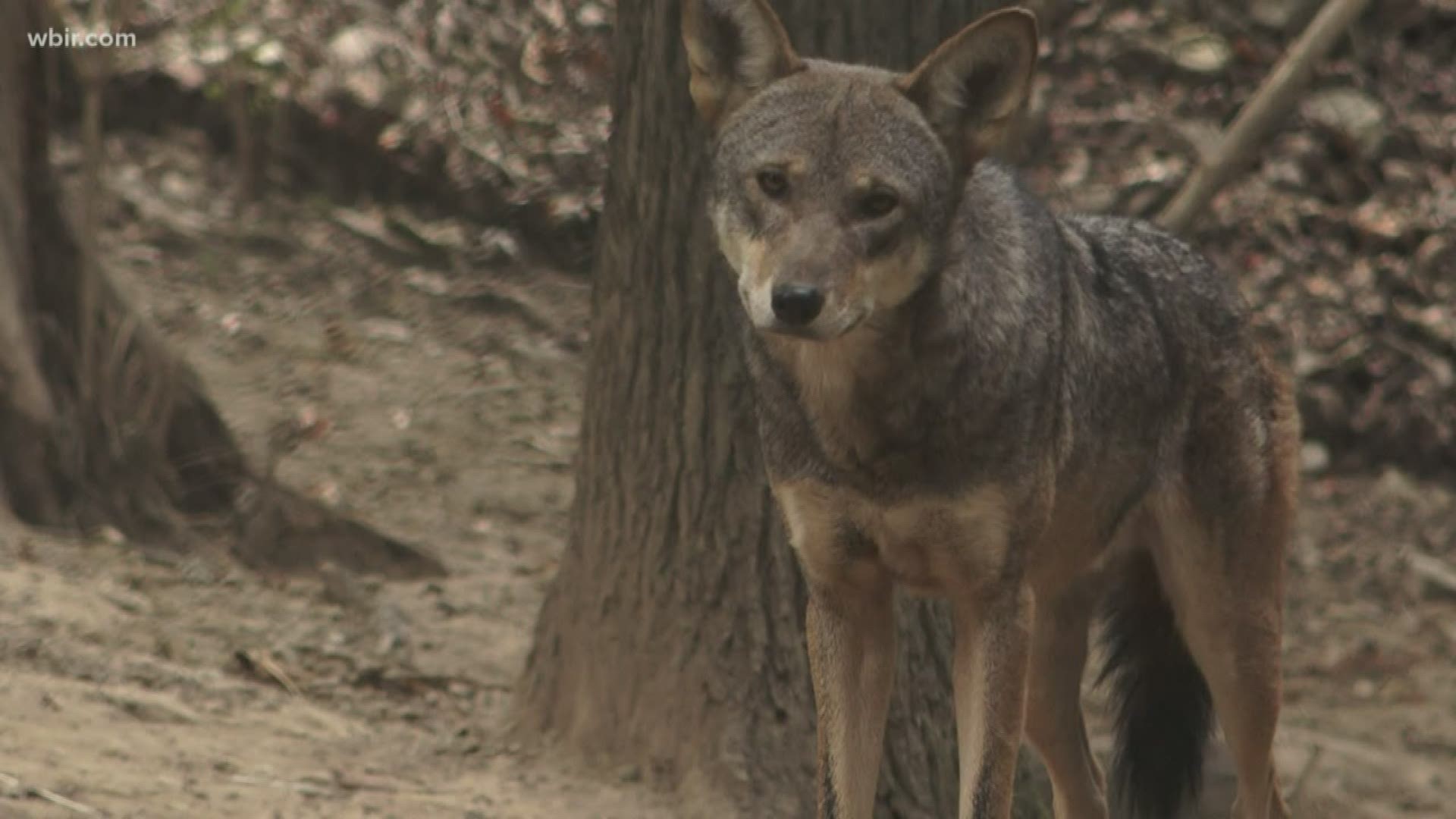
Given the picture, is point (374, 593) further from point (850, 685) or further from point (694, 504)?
point (850, 685)

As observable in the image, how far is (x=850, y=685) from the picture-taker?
184 inches

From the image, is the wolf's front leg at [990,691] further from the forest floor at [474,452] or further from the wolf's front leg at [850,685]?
the forest floor at [474,452]

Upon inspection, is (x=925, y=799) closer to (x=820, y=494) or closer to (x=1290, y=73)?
(x=820, y=494)

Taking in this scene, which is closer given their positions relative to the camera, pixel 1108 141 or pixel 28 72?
pixel 28 72

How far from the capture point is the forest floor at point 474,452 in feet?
19.0

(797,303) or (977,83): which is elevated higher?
(977,83)

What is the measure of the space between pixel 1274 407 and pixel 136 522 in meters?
4.35

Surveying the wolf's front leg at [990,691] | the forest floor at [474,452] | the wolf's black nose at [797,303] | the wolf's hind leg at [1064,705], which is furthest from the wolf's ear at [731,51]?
the forest floor at [474,452]

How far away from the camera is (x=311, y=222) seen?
10477 millimetres

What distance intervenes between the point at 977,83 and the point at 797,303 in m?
0.76

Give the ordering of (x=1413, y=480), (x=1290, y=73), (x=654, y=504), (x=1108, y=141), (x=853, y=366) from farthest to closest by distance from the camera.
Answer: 1. (x=1108, y=141)
2. (x=1413, y=480)
3. (x=1290, y=73)
4. (x=654, y=504)
5. (x=853, y=366)


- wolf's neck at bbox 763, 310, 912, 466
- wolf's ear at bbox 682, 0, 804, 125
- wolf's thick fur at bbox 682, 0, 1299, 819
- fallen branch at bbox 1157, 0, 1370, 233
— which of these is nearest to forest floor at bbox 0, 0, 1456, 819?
wolf's thick fur at bbox 682, 0, 1299, 819

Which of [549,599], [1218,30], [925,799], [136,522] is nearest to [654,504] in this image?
[549,599]

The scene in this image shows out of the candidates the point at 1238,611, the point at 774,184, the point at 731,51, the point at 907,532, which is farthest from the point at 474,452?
the point at 774,184
